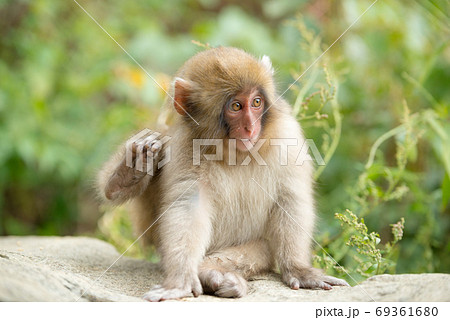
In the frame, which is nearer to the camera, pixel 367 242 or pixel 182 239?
pixel 182 239

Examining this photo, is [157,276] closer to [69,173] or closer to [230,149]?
[230,149]

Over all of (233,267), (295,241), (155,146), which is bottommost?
(233,267)

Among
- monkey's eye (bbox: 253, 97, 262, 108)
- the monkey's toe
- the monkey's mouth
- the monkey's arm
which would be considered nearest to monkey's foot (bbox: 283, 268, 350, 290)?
the monkey's arm

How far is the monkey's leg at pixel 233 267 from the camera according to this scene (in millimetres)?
3805

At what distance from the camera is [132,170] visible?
4395mm

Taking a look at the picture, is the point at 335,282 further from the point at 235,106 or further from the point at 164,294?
the point at 235,106

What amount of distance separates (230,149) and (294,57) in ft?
12.3

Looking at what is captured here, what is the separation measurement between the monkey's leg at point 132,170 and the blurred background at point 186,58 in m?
A: 1.28

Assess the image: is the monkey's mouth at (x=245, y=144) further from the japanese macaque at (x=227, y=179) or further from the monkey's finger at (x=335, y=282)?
the monkey's finger at (x=335, y=282)

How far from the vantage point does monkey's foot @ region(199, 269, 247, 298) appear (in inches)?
148

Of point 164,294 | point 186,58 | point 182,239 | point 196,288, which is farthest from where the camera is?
point 186,58

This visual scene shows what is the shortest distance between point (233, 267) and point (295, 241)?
19.7 inches

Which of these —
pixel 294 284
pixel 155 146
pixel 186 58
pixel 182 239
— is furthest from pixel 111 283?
pixel 186 58

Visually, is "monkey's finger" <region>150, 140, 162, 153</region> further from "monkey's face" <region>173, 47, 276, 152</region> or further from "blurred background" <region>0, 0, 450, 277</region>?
"blurred background" <region>0, 0, 450, 277</region>
